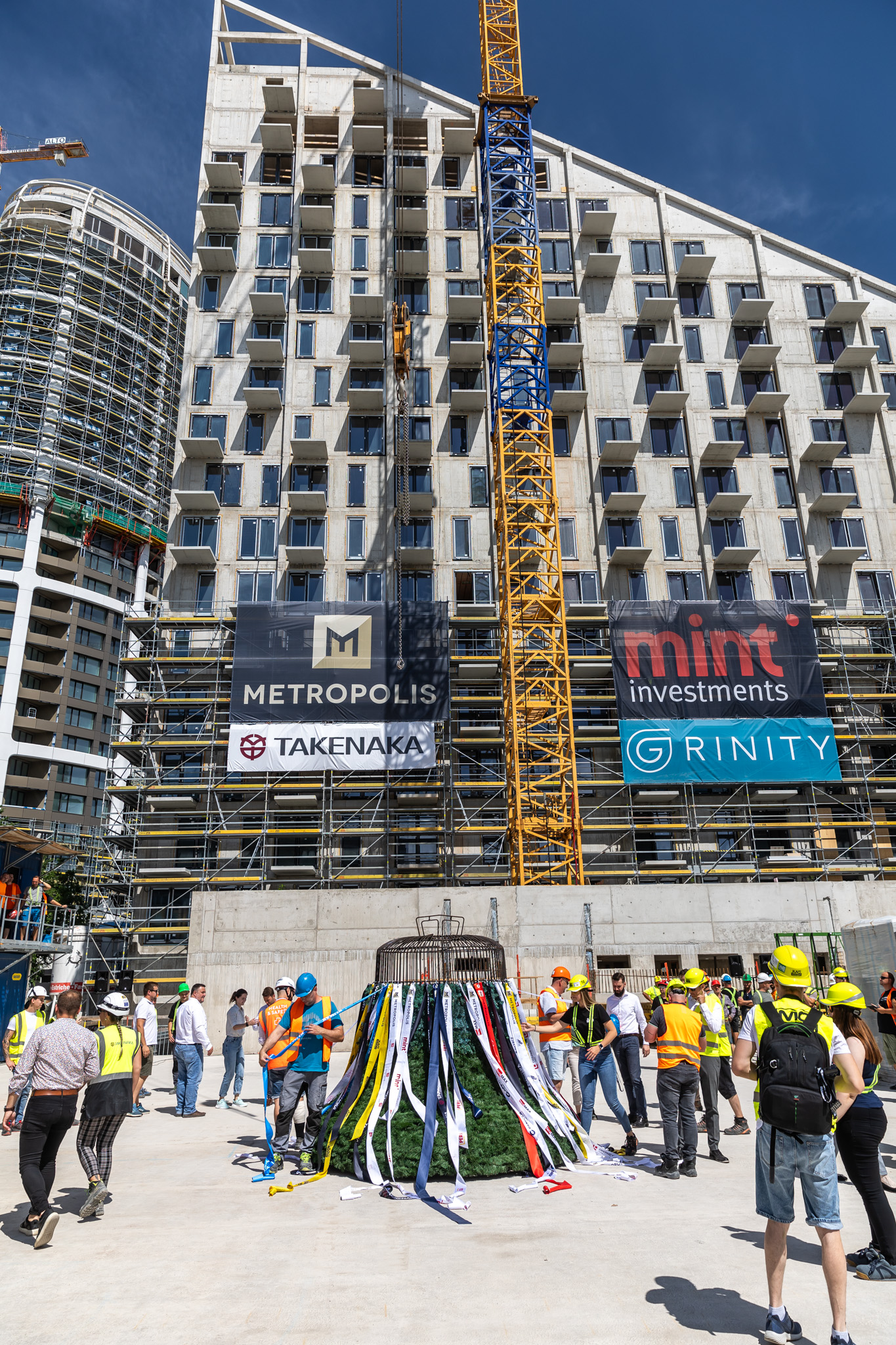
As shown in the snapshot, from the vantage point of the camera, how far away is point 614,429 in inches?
1736

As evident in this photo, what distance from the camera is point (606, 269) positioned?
45688 millimetres

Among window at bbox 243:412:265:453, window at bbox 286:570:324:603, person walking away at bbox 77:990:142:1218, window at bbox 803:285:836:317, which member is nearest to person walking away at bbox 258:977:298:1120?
person walking away at bbox 77:990:142:1218

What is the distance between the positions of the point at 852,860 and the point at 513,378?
2634cm

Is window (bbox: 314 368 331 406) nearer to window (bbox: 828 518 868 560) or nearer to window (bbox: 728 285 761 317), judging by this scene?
window (bbox: 728 285 761 317)

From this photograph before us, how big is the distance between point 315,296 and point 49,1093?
43.8 metres

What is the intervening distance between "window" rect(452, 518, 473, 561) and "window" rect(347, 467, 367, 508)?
428 cm

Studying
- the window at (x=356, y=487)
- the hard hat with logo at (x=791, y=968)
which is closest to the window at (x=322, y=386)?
the window at (x=356, y=487)

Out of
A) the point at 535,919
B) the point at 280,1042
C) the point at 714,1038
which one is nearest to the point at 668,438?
the point at 535,919

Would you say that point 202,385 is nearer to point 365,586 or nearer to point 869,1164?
point 365,586

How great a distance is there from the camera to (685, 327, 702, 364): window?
4559cm

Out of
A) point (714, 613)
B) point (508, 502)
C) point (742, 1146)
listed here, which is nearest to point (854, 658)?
point (714, 613)

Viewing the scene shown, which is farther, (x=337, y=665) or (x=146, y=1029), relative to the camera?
(x=337, y=665)

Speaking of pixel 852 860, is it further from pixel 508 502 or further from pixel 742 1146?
pixel 742 1146

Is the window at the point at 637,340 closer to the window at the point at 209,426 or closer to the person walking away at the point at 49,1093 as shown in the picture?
the window at the point at 209,426
